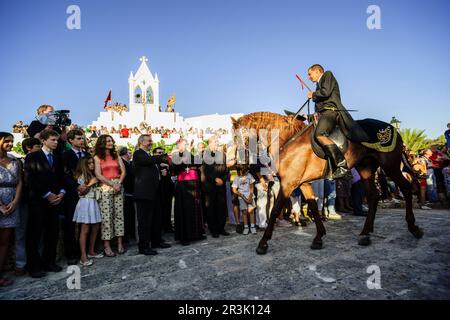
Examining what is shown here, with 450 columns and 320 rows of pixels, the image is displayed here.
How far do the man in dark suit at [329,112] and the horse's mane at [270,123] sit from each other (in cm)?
56

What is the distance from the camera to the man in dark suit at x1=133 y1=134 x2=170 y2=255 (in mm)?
4898

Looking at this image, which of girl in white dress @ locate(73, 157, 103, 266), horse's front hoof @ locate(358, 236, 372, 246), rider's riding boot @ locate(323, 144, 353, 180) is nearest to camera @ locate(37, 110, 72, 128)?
girl in white dress @ locate(73, 157, 103, 266)

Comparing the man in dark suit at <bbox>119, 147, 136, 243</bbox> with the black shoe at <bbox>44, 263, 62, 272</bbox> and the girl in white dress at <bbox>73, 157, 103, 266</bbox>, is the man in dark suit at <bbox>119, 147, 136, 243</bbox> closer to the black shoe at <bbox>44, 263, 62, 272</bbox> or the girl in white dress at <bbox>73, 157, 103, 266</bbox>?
the girl in white dress at <bbox>73, 157, 103, 266</bbox>

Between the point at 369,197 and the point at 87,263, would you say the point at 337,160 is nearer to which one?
the point at 369,197

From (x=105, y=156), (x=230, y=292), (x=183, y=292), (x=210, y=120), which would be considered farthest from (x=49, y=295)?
(x=210, y=120)

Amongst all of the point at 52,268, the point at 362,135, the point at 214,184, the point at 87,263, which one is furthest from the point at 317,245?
the point at 52,268

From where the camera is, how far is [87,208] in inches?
180

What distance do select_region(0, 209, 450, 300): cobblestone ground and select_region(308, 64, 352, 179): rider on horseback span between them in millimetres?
1406

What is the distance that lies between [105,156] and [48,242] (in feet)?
5.79

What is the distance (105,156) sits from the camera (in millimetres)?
5035

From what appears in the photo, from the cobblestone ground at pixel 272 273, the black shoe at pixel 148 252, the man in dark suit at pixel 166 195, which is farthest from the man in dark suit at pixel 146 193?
the man in dark suit at pixel 166 195

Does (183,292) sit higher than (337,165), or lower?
lower
